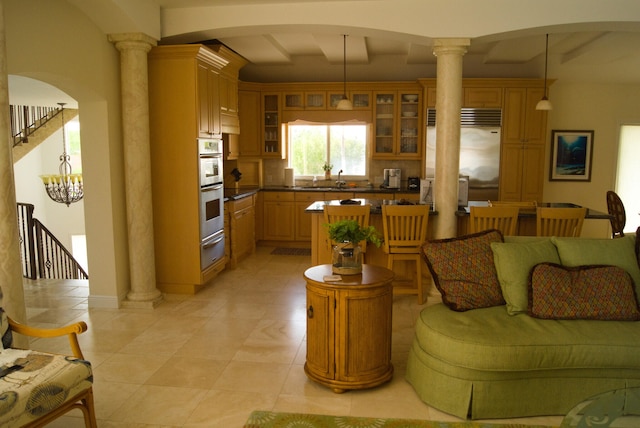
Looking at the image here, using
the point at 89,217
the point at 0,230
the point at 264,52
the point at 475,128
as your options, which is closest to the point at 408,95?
the point at 475,128

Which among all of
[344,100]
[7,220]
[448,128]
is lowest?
[7,220]

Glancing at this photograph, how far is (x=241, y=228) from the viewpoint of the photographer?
23.0 feet

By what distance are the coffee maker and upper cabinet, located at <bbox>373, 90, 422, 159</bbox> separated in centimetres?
22

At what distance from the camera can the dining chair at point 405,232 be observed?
16.5 feet

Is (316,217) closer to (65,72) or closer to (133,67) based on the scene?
(133,67)

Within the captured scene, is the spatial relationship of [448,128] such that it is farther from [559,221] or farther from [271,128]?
[271,128]

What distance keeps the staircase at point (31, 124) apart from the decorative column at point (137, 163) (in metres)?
5.45

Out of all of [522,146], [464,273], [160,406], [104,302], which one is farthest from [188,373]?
[522,146]

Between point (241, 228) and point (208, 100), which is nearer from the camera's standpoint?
point (208, 100)

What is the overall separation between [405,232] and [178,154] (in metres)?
2.48

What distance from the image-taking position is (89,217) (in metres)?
5.04

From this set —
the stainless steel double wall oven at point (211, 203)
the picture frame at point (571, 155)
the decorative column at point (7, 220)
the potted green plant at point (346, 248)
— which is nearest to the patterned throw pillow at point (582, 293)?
the potted green plant at point (346, 248)

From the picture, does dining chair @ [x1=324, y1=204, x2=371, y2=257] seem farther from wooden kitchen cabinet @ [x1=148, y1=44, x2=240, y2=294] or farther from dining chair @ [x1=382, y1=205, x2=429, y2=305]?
wooden kitchen cabinet @ [x1=148, y1=44, x2=240, y2=294]

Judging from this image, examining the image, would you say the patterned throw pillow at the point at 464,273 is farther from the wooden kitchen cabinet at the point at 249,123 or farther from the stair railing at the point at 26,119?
the stair railing at the point at 26,119
